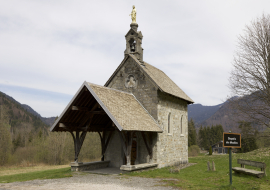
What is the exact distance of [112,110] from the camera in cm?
1289

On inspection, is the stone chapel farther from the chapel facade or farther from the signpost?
the signpost

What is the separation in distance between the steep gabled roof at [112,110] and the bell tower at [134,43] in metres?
3.80

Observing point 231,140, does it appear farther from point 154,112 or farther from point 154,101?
point 154,101

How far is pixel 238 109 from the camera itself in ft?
64.6

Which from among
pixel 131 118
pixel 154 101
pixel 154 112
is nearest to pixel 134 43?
pixel 154 101

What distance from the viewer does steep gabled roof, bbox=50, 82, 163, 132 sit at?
41.9 feet

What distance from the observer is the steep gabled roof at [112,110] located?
1276cm

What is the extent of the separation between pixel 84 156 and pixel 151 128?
24769 mm

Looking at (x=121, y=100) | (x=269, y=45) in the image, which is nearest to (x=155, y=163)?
(x=121, y=100)

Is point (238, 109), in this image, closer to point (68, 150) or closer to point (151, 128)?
point (151, 128)

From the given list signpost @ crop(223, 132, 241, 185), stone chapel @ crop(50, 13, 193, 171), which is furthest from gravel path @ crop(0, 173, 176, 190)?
signpost @ crop(223, 132, 241, 185)

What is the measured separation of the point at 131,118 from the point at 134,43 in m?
7.49

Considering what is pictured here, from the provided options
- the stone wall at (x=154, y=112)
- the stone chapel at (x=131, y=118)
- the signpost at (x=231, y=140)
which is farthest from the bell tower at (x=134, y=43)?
the signpost at (x=231, y=140)

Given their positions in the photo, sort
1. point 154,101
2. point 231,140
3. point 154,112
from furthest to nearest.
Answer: point 154,101
point 154,112
point 231,140
